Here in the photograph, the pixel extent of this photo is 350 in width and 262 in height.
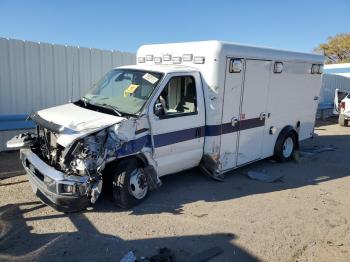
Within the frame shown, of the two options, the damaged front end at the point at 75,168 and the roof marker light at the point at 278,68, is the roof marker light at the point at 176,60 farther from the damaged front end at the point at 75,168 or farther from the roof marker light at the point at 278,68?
the damaged front end at the point at 75,168

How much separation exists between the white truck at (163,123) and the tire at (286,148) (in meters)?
0.03

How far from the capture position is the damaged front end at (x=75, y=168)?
16.4ft

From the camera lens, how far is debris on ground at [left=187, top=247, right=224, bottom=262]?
4410mm

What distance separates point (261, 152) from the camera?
8391mm

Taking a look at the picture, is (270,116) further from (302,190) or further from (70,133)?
(70,133)

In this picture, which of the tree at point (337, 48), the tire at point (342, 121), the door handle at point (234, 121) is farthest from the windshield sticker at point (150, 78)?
the tree at point (337, 48)

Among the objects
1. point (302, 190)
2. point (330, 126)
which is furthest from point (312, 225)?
point (330, 126)

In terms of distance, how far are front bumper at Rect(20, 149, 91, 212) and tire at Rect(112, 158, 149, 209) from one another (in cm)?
51

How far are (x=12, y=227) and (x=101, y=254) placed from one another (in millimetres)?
Result: 1457

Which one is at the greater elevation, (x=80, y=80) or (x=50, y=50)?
(x=50, y=50)

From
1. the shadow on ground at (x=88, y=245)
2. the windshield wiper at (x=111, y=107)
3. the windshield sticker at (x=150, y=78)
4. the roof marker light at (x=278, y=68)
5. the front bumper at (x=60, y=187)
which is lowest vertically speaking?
the shadow on ground at (x=88, y=245)

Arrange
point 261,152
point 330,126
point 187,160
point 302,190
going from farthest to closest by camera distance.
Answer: point 330,126, point 261,152, point 302,190, point 187,160

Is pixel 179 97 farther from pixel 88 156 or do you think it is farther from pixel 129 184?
pixel 88 156

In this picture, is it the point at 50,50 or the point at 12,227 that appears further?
the point at 50,50
